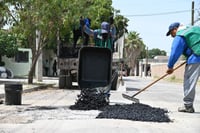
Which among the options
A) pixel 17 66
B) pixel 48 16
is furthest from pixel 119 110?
pixel 17 66

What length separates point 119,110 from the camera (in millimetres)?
10812

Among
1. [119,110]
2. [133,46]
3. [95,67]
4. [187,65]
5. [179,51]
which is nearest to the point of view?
[119,110]

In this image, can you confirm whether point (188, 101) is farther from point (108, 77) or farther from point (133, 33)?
point (133, 33)

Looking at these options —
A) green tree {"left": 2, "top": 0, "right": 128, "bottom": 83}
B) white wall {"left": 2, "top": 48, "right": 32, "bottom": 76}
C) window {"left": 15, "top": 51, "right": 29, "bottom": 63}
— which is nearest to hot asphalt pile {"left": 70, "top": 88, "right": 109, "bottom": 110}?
green tree {"left": 2, "top": 0, "right": 128, "bottom": 83}

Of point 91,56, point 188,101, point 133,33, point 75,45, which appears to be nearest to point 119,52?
point 75,45

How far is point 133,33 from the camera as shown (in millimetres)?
111375

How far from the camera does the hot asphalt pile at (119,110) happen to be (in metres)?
9.95

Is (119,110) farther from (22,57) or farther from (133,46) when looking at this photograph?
(133,46)

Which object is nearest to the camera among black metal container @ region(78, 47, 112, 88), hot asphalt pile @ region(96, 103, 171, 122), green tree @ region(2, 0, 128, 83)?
hot asphalt pile @ region(96, 103, 171, 122)

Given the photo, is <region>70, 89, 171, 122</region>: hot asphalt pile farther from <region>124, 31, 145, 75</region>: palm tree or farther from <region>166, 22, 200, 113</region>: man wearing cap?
<region>124, 31, 145, 75</region>: palm tree

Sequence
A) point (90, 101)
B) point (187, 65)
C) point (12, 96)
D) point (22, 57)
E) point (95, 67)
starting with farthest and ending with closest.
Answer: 1. point (22, 57)
2. point (12, 96)
3. point (95, 67)
4. point (90, 101)
5. point (187, 65)

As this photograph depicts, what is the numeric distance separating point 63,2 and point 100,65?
942 centimetres

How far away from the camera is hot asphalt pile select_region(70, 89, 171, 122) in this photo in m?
9.95

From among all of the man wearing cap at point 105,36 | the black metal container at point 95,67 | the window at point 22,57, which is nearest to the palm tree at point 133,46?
the window at point 22,57
